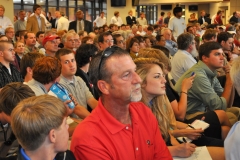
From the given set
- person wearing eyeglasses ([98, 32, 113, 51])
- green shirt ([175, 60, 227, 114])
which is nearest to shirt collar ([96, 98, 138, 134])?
green shirt ([175, 60, 227, 114])

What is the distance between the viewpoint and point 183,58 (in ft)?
17.6

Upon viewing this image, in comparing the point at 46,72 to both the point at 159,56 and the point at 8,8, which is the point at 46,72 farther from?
the point at 8,8

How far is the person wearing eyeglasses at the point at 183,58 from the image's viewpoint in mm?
5316

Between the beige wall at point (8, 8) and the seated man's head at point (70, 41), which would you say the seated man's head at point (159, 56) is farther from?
the beige wall at point (8, 8)

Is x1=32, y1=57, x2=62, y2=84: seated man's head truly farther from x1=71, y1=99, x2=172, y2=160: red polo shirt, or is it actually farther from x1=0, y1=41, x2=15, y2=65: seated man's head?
x1=0, y1=41, x2=15, y2=65: seated man's head

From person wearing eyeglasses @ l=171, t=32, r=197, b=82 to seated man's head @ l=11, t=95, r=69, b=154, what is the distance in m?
3.70

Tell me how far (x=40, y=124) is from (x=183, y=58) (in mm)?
3940

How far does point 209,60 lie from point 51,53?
9.12 ft

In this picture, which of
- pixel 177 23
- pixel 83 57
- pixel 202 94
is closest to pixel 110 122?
pixel 202 94

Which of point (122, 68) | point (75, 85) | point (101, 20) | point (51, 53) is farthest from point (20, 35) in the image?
point (101, 20)

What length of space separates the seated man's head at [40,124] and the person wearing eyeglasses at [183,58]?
370cm

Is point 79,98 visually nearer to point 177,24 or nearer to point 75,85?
point 75,85

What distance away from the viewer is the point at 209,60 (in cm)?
400

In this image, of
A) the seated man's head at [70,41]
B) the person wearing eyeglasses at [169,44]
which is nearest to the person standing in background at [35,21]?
the person wearing eyeglasses at [169,44]
